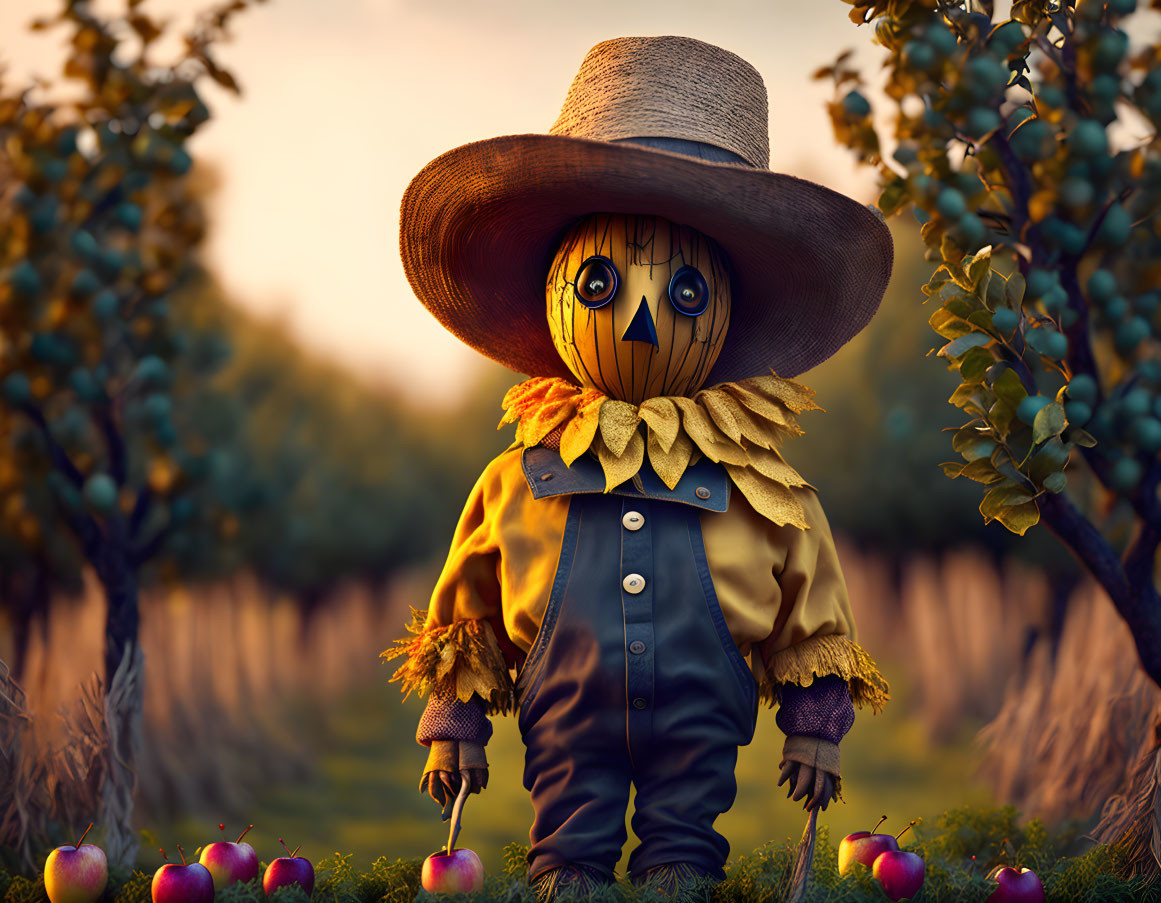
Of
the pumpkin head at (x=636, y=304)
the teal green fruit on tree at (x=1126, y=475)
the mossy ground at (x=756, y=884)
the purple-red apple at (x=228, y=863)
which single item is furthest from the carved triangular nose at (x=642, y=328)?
the purple-red apple at (x=228, y=863)

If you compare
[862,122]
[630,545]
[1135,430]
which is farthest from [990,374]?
[630,545]

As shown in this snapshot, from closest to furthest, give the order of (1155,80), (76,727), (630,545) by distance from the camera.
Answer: (630,545) < (1155,80) < (76,727)

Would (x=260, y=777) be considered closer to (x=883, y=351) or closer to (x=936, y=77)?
(x=883, y=351)

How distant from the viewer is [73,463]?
9.11 feet

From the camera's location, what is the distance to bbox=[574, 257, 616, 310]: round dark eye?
195 centimetres

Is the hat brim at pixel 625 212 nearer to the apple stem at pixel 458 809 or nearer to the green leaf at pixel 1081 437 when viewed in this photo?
the green leaf at pixel 1081 437

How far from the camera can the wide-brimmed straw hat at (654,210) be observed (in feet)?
6.18

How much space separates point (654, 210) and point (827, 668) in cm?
92

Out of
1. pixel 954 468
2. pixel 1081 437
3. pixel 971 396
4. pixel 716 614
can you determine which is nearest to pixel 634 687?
pixel 716 614

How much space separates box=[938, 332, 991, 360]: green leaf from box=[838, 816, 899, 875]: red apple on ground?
37.7 inches

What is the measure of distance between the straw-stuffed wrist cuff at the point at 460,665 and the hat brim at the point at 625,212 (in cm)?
60

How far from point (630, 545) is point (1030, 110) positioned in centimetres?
144

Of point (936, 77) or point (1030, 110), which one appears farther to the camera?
point (1030, 110)

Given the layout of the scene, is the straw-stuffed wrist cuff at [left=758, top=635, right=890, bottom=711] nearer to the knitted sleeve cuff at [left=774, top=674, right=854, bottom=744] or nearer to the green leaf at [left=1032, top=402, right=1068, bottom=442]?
the knitted sleeve cuff at [left=774, top=674, right=854, bottom=744]
